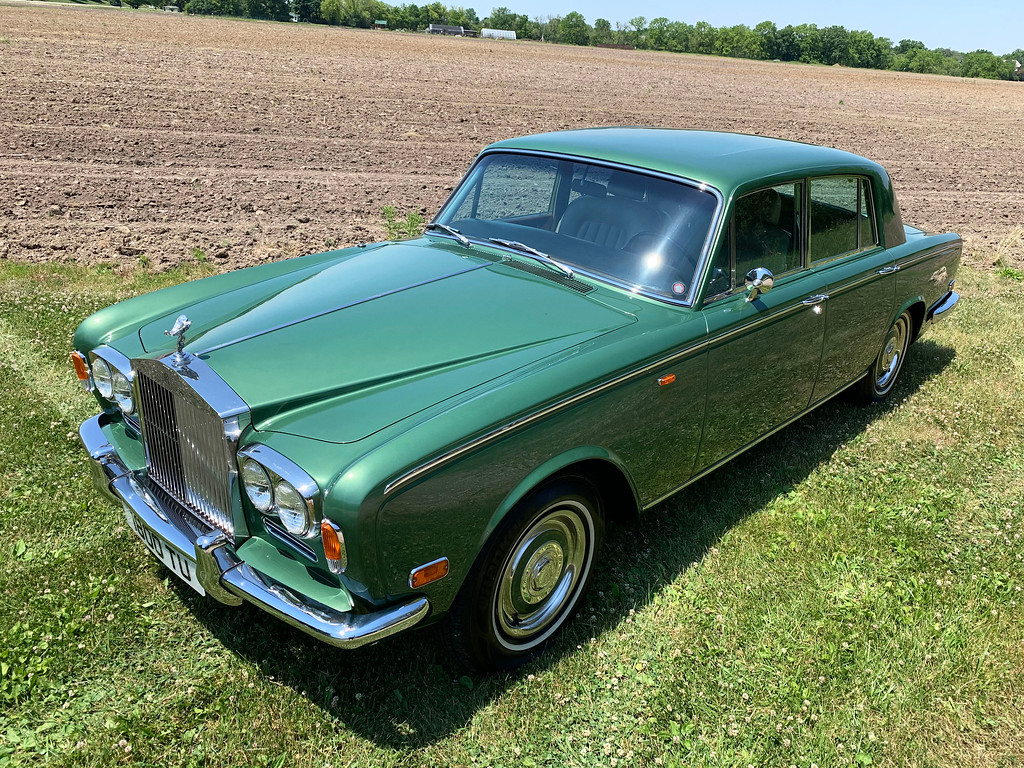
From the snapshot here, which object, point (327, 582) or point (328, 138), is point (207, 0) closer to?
point (328, 138)

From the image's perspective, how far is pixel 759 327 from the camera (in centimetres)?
352

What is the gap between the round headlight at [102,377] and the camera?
3.09 metres

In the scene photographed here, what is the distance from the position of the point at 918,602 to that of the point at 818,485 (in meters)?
0.97

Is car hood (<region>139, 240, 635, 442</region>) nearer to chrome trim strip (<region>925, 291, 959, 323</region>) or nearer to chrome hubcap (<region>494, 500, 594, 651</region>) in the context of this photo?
chrome hubcap (<region>494, 500, 594, 651</region>)

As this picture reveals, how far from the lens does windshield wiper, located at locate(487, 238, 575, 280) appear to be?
3436 millimetres

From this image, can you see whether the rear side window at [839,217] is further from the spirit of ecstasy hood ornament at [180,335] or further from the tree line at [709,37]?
the tree line at [709,37]

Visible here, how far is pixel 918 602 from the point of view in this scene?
3355 mm

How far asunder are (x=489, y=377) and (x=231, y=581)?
1.08m

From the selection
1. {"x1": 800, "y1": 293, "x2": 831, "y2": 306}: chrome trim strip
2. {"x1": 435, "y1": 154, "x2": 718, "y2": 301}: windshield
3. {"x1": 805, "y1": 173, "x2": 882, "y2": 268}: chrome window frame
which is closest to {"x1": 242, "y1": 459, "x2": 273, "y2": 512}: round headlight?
{"x1": 435, "y1": 154, "x2": 718, "y2": 301}: windshield

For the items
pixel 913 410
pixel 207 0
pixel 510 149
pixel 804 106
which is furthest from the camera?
pixel 207 0

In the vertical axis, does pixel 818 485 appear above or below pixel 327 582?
below

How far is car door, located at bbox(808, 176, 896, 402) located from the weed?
4701 mm

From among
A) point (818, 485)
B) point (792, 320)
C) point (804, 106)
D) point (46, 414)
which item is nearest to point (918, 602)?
point (818, 485)

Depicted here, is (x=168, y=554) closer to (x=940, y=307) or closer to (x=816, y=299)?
(x=816, y=299)
